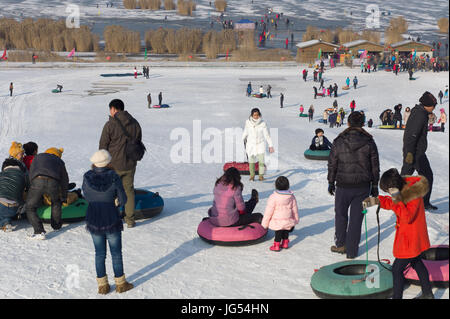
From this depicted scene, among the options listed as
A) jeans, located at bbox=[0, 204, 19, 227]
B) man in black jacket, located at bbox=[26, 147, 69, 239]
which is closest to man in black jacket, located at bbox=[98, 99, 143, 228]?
man in black jacket, located at bbox=[26, 147, 69, 239]

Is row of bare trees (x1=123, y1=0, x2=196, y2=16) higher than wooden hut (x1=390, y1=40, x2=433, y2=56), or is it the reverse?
row of bare trees (x1=123, y1=0, x2=196, y2=16)

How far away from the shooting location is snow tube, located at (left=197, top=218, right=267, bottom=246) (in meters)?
6.18

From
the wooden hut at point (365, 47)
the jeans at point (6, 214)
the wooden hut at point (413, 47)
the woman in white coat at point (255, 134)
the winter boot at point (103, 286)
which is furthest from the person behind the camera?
the wooden hut at point (413, 47)

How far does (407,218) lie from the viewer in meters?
4.18

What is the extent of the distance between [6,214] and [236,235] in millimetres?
3183

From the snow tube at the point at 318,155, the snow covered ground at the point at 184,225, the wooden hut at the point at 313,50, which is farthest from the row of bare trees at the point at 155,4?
the snow tube at the point at 318,155

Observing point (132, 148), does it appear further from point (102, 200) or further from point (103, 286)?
point (103, 286)

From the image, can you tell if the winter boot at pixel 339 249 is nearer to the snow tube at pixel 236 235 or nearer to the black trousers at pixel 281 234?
the black trousers at pixel 281 234

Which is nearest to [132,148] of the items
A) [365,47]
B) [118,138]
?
[118,138]

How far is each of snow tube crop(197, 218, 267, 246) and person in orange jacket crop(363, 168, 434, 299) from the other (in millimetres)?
2115

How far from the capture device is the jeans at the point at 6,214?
6.81 m

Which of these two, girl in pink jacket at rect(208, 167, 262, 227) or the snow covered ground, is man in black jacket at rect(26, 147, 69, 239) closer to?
the snow covered ground

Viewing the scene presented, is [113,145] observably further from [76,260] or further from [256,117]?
[256,117]

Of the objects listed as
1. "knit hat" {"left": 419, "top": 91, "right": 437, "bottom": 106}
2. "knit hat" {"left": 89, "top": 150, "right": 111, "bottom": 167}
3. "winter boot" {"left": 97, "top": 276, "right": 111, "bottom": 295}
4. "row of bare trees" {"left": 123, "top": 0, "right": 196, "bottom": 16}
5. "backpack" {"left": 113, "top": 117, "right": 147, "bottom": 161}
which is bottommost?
"winter boot" {"left": 97, "top": 276, "right": 111, "bottom": 295}
